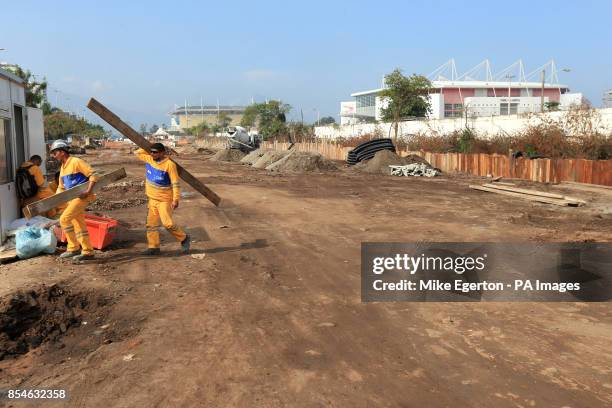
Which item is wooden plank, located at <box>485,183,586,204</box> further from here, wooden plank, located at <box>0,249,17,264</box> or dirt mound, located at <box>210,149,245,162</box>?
dirt mound, located at <box>210,149,245,162</box>

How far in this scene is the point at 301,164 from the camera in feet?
86.0

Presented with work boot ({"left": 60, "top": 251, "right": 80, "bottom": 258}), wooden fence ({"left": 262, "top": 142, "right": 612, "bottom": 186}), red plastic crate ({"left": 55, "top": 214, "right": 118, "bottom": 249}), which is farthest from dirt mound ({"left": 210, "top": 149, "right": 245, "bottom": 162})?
work boot ({"left": 60, "top": 251, "right": 80, "bottom": 258})

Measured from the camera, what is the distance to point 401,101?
42.4m

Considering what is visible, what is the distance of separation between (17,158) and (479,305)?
823 cm

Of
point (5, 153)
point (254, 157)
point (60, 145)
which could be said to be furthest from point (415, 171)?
point (60, 145)

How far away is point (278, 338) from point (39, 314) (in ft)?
8.47

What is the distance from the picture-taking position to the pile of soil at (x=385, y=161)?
25219 mm

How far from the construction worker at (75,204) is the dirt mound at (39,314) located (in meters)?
1.28

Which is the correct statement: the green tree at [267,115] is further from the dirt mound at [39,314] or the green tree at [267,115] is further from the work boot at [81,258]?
the dirt mound at [39,314]

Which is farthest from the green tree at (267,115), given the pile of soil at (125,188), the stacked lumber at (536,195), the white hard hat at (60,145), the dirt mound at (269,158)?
the white hard hat at (60,145)

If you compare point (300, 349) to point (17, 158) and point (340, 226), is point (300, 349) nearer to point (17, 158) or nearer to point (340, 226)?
point (340, 226)

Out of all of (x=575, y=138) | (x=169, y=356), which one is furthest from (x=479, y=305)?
(x=575, y=138)

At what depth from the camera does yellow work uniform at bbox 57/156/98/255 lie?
7.09 metres

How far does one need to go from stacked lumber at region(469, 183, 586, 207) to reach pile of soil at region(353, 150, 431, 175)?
27.6ft
